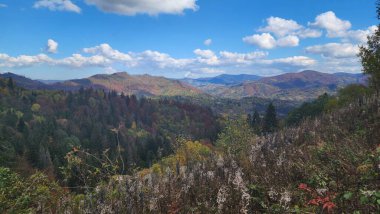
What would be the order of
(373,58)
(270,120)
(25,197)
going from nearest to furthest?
(25,197) → (373,58) → (270,120)

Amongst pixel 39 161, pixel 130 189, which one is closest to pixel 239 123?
pixel 39 161

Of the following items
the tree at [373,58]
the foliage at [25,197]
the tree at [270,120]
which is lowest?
the tree at [270,120]

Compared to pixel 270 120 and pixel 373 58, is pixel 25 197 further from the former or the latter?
pixel 270 120

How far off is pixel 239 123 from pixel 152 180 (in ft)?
175

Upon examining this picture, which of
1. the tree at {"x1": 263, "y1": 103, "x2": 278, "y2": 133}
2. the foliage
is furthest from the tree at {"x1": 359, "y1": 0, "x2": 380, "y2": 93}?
the tree at {"x1": 263, "y1": 103, "x2": 278, "y2": 133}

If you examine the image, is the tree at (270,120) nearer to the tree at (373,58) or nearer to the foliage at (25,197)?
the tree at (373,58)

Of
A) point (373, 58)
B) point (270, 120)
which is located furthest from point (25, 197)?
point (270, 120)

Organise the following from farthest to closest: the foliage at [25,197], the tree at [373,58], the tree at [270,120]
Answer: the tree at [270,120] < the tree at [373,58] < the foliage at [25,197]

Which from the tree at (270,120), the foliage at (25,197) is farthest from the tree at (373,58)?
the tree at (270,120)

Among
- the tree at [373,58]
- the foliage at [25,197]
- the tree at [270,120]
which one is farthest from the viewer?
the tree at [270,120]

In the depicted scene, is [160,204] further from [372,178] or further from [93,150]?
[93,150]

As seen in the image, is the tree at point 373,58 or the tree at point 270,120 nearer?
the tree at point 373,58

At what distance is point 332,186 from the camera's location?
26.7 ft

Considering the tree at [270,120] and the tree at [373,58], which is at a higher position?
the tree at [373,58]
